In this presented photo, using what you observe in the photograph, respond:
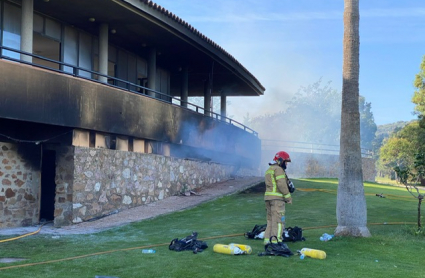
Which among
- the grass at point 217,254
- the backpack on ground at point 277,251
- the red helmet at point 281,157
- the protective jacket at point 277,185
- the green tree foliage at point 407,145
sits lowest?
the grass at point 217,254

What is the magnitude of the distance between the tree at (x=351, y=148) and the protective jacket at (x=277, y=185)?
1.55 meters

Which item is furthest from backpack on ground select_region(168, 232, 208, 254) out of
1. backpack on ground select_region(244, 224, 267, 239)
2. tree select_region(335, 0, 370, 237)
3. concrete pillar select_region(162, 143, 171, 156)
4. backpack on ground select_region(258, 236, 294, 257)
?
concrete pillar select_region(162, 143, 171, 156)

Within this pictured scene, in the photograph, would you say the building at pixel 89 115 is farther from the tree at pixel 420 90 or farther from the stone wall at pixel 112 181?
the tree at pixel 420 90

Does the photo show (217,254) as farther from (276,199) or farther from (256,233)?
(256,233)

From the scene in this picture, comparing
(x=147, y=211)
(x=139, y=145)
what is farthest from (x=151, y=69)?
(x=147, y=211)

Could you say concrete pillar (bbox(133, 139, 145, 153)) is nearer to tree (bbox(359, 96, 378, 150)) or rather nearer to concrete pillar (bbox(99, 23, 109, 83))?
concrete pillar (bbox(99, 23, 109, 83))

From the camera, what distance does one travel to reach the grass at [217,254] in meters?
Result: 7.37

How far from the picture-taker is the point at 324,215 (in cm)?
1391

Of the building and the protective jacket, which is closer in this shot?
the protective jacket

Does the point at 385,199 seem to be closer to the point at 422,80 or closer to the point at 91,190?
the point at 91,190

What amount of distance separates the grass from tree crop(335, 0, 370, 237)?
0.40 m

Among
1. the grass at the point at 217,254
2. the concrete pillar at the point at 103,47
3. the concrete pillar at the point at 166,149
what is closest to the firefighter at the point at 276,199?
the grass at the point at 217,254

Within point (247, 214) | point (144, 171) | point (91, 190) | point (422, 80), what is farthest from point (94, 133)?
point (422, 80)

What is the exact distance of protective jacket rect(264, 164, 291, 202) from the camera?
31.1 feet
